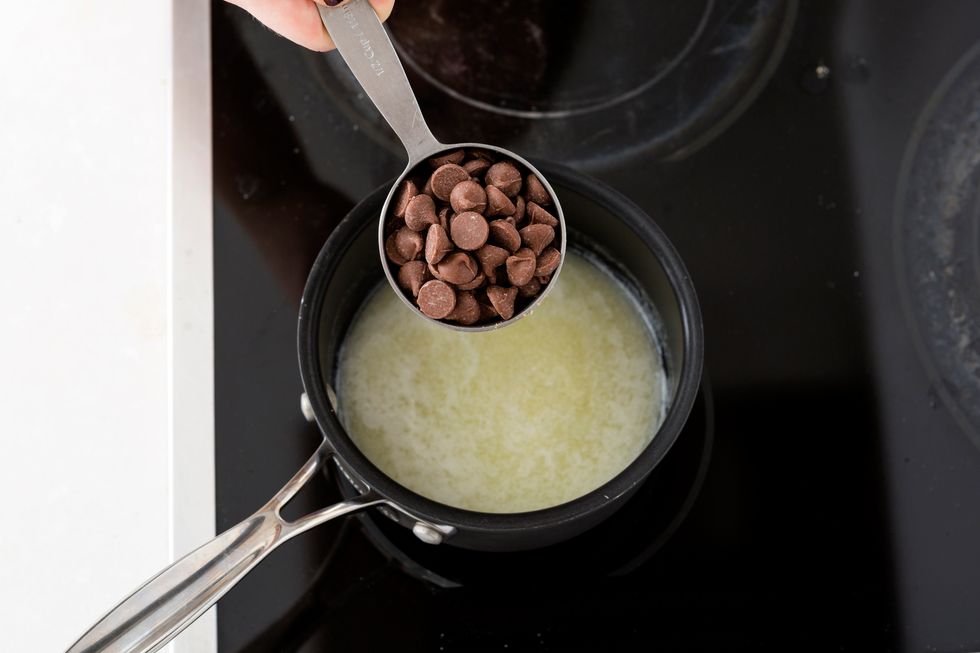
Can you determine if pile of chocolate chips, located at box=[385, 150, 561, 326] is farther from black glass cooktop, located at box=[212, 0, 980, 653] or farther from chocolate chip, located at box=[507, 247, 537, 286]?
black glass cooktop, located at box=[212, 0, 980, 653]

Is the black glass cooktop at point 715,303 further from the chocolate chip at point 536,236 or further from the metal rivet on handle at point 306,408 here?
Answer: the chocolate chip at point 536,236

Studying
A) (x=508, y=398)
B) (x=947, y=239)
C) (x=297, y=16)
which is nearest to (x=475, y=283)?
(x=508, y=398)

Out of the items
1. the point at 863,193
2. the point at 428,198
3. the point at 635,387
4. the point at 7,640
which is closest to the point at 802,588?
the point at 635,387

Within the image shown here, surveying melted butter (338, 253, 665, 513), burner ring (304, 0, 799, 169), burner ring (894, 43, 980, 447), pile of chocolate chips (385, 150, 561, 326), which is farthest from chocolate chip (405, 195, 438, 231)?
burner ring (894, 43, 980, 447)

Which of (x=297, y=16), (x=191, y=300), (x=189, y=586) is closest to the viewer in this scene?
(x=189, y=586)

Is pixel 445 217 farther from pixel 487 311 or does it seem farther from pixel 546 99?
pixel 546 99

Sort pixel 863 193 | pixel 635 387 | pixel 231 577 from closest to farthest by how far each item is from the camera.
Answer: pixel 231 577, pixel 635 387, pixel 863 193

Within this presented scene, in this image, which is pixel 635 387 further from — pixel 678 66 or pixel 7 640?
pixel 7 640
